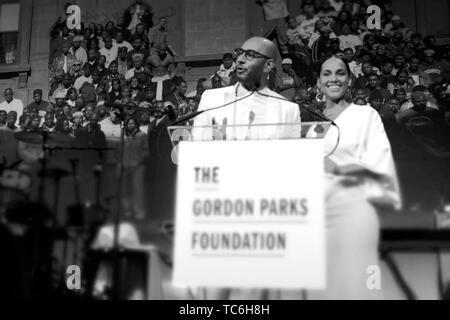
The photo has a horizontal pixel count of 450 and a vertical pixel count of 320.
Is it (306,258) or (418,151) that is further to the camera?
(418,151)

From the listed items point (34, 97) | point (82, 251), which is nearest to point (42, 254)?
point (82, 251)

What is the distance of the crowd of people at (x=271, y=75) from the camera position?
4.23 metres

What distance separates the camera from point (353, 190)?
3.45 metres

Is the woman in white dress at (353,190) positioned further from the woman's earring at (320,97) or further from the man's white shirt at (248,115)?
the man's white shirt at (248,115)

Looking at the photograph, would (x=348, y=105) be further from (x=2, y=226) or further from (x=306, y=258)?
(x=2, y=226)

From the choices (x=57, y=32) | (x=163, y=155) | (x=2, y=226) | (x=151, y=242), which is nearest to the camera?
(x=151, y=242)

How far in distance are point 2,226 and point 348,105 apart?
86.6 inches

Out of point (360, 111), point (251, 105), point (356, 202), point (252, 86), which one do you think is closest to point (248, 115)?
point (251, 105)

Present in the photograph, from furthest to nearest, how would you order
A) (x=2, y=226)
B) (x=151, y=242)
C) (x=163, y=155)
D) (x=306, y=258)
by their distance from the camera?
(x=163, y=155)
(x=2, y=226)
(x=151, y=242)
(x=306, y=258)

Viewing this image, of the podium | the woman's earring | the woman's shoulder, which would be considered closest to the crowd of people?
the woman's earring

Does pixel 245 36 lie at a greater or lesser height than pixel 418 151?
greater

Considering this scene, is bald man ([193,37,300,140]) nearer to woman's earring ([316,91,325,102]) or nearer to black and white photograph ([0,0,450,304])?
black and white photograph ([0,0,450,304])

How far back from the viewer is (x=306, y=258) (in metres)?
2.95

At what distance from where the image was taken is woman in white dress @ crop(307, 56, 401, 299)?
10.8 feet
